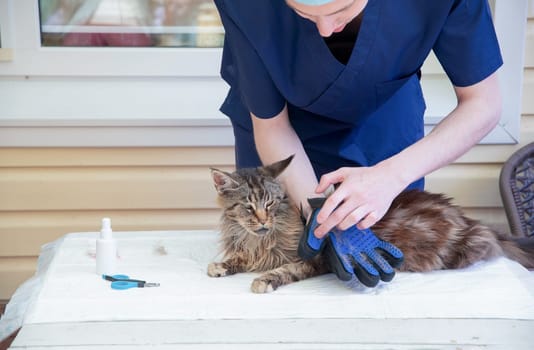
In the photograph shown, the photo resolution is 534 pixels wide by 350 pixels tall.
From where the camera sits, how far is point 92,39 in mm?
2838

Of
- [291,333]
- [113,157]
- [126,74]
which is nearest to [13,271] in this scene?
[113,157]

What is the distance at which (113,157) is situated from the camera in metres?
2.72

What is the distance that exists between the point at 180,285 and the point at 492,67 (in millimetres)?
900

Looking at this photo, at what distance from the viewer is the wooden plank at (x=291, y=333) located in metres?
1.29

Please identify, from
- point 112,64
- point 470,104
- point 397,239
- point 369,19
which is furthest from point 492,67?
point 112,64

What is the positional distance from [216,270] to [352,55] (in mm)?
610

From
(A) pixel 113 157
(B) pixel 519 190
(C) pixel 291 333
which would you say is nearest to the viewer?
(C) pixel 291 333

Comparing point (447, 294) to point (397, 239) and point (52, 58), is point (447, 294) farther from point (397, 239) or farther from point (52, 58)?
point (52, 58)

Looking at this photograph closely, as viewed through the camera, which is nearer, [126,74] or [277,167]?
[277,167]

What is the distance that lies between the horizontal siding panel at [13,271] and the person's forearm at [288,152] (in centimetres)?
149

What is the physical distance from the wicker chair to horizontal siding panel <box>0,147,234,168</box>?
1.08 meters

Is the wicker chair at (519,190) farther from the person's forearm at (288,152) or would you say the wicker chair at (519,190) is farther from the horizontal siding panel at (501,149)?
the person's forearm at (288,152)

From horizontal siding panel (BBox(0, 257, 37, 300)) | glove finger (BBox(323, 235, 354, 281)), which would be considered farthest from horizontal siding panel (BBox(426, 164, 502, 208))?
horizontal siding panel (BBox(0, 257, 37, 300))

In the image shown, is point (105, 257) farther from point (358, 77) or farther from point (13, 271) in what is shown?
point (13, 271)
